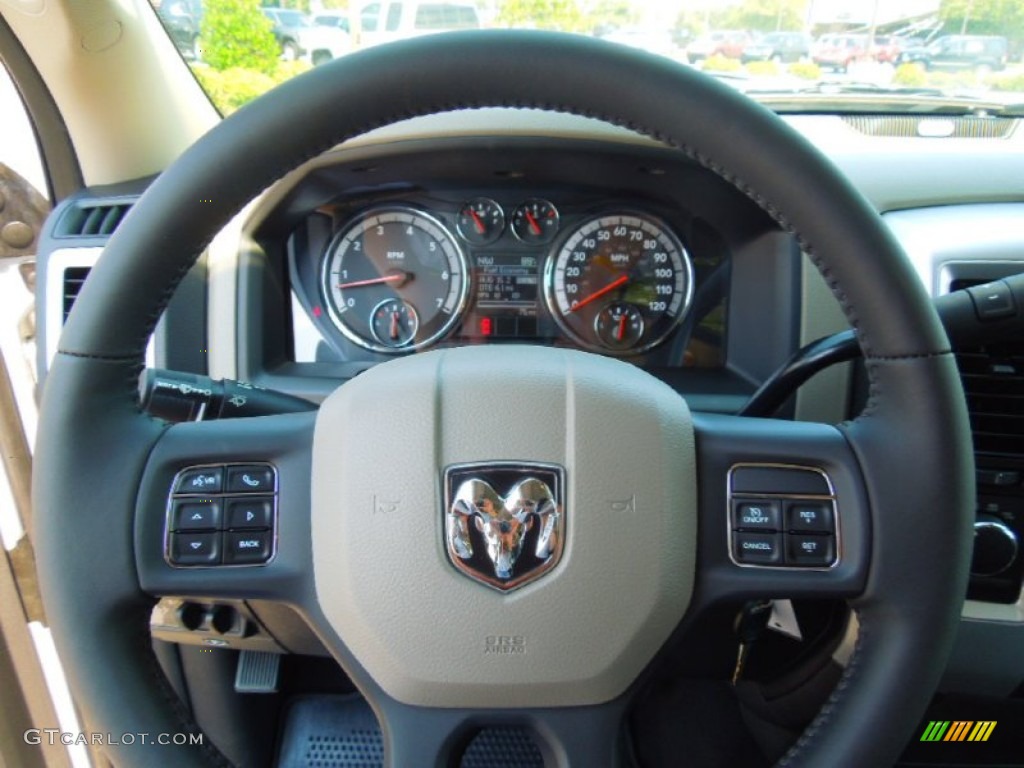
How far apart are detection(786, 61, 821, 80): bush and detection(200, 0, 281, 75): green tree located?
106 centimetres

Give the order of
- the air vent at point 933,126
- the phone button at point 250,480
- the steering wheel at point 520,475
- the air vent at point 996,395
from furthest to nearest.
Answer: the air vent at point 933,126 < the air vent at point 996,395 < the phone button at point 250,480 < the steering wheel at point 520,475

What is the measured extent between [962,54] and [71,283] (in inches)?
70.5

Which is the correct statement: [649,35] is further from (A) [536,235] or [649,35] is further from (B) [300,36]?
(B) [300,36]

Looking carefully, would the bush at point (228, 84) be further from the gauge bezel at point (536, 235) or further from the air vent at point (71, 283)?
the gauge bezel at point (536, 235)

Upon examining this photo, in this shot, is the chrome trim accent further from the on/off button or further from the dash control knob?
the dash control knob

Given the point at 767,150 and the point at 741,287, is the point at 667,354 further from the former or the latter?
the point at 767,150

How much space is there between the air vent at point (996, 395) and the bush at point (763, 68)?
77 centimetres

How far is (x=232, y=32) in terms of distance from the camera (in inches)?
74.4

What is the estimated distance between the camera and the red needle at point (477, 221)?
187 cm

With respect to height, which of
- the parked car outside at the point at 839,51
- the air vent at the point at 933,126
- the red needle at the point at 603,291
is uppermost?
the parked car outside at the point at 839,51

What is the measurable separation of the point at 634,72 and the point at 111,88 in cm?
120

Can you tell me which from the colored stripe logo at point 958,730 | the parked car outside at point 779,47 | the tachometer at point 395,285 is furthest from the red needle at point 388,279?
the colored stripe logo at point 958,730

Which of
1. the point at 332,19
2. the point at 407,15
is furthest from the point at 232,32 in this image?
the point at 407,15

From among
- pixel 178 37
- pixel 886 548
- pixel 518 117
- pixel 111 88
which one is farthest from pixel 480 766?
pixel 178 37
